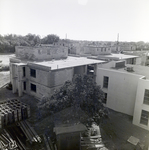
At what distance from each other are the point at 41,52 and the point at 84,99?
61.6ft

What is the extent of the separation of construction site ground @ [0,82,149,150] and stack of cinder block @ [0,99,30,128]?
1058 millimetres

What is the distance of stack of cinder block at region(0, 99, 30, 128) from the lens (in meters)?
16.1

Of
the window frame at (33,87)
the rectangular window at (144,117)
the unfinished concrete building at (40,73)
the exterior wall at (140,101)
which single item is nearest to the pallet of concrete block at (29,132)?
the unfinished concrete building at (40,73)

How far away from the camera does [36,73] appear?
2355 centimetres

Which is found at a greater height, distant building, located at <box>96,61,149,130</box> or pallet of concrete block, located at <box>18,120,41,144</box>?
distant building, located at <box>96,61,149,130</box>

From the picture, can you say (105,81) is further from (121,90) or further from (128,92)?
(128,92)

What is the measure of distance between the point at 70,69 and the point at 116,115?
30.8 ft

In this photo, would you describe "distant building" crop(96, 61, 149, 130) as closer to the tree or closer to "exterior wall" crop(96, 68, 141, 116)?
"exterior wall" crop(96, 68, 141, 116)

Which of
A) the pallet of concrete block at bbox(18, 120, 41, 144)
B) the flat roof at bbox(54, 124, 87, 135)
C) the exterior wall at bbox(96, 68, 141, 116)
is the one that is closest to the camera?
the flat roof at bbox(54, 124, 87, 135)

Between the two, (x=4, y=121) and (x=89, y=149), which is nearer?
(x=89, y=149)

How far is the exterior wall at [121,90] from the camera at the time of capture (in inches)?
747

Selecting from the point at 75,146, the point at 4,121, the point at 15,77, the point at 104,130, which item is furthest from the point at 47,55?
the point at 75,146

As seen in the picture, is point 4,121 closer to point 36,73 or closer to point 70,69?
point 36,73

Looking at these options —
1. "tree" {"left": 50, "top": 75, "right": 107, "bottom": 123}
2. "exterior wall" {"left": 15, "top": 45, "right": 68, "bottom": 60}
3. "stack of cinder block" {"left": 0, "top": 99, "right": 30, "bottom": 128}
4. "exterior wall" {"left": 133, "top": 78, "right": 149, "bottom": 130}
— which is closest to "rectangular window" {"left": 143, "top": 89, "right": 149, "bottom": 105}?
"exterior wall" {"left": 133, "top": 78, "right": 149, "bottom": 130}
